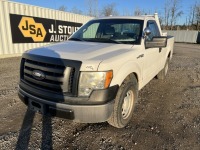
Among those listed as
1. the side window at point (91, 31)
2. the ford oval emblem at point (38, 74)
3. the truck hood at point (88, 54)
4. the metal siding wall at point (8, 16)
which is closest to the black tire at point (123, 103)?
the truck hood at point (88, 54)

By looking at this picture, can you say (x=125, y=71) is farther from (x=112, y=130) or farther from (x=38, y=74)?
(x=38, y=74)

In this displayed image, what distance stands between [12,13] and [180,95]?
971 cm

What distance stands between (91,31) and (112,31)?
57cm

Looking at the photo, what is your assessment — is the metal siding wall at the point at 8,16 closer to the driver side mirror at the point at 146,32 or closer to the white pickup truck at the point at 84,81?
the white pickup truck at the point at 84,81

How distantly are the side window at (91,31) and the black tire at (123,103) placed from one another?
1.58 m

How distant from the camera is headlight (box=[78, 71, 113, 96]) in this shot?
2.57 meters

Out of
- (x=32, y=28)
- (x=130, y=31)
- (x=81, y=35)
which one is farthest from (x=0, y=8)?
(x=130, y=31)

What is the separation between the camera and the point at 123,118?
3.29 m

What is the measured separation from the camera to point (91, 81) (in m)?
2.59

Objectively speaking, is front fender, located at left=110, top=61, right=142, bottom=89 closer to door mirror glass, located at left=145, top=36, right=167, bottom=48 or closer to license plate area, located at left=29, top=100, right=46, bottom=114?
door mirror glass, located at left=145, top=36, right=167, bottom=48

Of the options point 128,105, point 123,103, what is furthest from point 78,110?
point 128,105

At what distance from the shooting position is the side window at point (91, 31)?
435 cm

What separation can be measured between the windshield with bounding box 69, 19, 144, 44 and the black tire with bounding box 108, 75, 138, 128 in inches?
38.1

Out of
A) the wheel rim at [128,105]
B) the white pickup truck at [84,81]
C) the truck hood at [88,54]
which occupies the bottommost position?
the wheel rim at [128,105]
